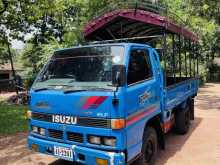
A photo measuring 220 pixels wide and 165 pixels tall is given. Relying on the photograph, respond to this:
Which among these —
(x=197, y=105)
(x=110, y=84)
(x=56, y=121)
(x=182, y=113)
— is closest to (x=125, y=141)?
(x=110, y=84)

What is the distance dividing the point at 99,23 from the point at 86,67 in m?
3.07

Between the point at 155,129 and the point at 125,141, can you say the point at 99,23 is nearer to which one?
the point at 155,129

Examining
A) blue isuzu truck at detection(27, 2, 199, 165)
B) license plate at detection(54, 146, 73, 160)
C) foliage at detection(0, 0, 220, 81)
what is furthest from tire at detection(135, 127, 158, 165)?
foliage at detection(0, 0, 220, 81)

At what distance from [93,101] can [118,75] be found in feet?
1.88

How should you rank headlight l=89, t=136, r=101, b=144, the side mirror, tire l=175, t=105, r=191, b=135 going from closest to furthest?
the side mirror, headlight l=89, t=136, r=101, b=144, tire l=175, t=105, r=191, b=135

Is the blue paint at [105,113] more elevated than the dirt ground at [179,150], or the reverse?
the blue paint at [105,113]

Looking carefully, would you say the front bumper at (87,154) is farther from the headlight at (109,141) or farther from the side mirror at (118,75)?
the side mirror at (118,75)

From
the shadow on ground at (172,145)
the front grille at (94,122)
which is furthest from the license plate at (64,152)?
the shadow on ground at (172,145)

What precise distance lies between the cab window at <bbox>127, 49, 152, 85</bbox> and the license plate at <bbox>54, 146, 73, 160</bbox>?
1.48 metres

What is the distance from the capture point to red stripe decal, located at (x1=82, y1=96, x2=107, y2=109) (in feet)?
17.4

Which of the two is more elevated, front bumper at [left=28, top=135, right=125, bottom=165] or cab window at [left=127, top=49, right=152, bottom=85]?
cab window at [left=127, top=49, right=152, bottom=85]

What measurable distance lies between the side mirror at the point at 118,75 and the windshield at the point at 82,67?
21 centimetres

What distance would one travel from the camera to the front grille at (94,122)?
5304 mm

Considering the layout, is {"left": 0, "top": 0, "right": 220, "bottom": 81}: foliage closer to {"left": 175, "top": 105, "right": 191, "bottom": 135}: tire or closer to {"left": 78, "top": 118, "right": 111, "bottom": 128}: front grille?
{"left": 175, "top": 105, "right": 191, "bottom": 135}: tire
